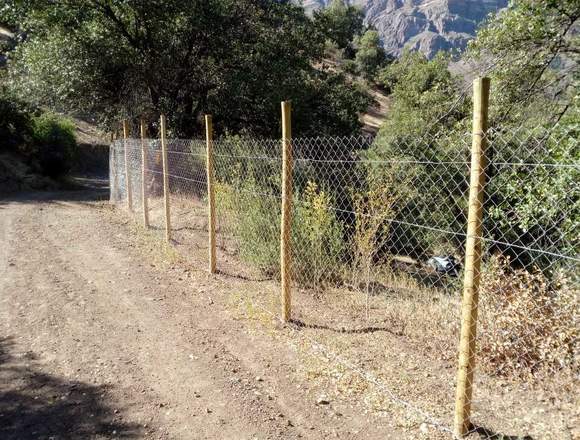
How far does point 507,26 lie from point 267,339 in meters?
6.24

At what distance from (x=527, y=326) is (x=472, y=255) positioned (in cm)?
126

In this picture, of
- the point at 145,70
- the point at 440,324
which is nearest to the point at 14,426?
the point at 440,324

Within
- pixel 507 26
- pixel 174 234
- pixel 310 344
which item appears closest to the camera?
pixel 310 344

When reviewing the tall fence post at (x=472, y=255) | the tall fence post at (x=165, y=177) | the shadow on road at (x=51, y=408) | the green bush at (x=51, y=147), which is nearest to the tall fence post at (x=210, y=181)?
the tall fence post at (x=165, y=177)

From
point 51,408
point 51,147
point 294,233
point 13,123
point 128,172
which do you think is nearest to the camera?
point 51,408

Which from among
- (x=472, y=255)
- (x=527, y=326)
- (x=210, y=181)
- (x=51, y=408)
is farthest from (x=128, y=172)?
(x=472, y=255)

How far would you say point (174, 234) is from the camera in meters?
7.88

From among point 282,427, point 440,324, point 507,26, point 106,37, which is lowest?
point 282,427

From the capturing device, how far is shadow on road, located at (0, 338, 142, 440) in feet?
9.42

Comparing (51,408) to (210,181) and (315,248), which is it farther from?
(315,248)

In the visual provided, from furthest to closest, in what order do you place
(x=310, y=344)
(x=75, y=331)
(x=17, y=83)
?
1. (x=17, y=83)
2. (x=75, y=331)
3. (x=310, y=344)

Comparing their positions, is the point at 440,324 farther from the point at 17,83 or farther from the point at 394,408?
the point at 17,83

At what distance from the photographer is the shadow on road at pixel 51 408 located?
2871 millimetres

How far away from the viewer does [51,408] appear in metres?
3.12
